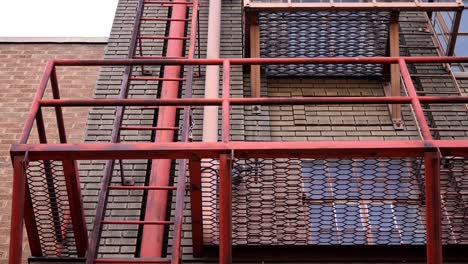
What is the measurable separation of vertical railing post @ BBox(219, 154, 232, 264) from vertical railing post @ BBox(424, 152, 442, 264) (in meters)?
1.51

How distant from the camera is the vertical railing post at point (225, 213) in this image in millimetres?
4723

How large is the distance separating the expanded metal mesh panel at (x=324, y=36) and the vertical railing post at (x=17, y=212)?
4.53 m

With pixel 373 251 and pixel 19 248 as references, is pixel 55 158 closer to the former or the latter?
pixel 19 248

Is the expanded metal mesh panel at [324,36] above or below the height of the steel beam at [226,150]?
above

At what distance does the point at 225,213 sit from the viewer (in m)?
4.76

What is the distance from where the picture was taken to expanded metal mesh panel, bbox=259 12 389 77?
834 cm

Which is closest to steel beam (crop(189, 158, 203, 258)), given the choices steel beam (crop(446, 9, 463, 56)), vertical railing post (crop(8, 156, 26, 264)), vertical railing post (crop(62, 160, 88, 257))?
vertical railing post (crop(62, 160, 88, 257))

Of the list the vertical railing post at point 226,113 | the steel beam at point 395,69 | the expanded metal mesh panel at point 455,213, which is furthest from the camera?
the steel beam at point 395,69

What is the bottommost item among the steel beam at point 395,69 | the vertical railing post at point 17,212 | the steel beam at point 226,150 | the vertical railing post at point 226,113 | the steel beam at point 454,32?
the vertical railing post at point 17,212

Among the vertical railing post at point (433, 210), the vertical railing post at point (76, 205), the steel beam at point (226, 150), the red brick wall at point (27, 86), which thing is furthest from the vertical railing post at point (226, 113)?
the red brick wall at point (27, 86)

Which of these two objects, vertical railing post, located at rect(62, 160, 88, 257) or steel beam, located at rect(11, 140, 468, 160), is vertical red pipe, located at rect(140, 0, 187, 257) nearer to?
vertical railing post, located at rect(62, 160, 88, 257)

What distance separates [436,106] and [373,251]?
2.91 metres

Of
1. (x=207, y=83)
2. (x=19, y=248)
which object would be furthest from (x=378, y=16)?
(x=19, y=248)

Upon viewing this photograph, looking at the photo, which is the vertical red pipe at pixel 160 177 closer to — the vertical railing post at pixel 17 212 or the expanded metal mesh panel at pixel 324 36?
the expanded metal mesh panel at pixel 324 36
